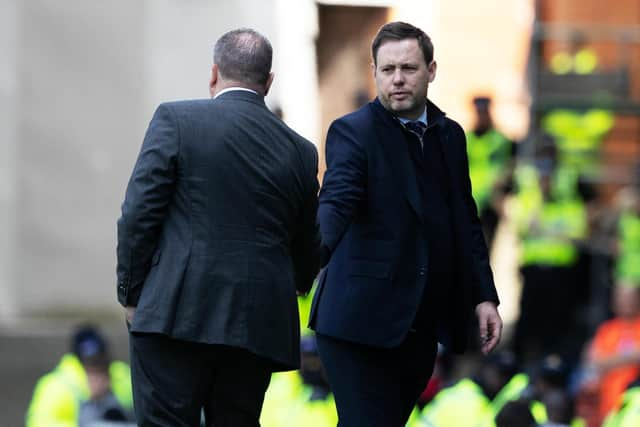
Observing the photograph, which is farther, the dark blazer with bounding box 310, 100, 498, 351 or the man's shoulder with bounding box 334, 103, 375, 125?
the man's shoulder with bounding box 334, 103, 375, 125

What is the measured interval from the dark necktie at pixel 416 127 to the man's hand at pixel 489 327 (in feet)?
2.06

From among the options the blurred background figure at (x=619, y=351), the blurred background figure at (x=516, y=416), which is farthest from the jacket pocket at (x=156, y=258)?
the blurred background figure at (x=619, y=351)

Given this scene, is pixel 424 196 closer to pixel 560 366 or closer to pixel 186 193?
pixel 186 193

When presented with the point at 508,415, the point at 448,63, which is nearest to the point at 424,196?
the point at 508,415

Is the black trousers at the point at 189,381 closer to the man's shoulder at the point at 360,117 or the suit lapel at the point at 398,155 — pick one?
the suit lapel at the point at 398,155

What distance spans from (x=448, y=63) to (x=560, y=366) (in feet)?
24.6

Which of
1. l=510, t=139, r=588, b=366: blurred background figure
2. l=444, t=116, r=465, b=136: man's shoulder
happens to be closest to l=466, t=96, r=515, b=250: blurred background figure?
l=510, t=139, r=588, b=366: blurred background figure

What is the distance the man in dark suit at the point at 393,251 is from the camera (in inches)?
228

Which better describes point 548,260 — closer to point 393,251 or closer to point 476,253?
point 476,253

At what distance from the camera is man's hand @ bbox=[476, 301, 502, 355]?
5.89 metres

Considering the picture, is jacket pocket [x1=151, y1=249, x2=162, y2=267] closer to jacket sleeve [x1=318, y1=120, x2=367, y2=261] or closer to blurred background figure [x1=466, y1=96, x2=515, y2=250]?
jacket sleeve [x1=318, y1=120, x2=367, y2=261]

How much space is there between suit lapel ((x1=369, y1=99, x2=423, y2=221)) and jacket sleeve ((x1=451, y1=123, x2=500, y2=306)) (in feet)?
0.77

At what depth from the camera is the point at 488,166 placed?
1267cm

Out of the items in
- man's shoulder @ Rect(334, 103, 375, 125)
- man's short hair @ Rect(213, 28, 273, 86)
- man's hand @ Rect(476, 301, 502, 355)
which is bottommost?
man's hand @ Rect(476, 301, 502, 355)
